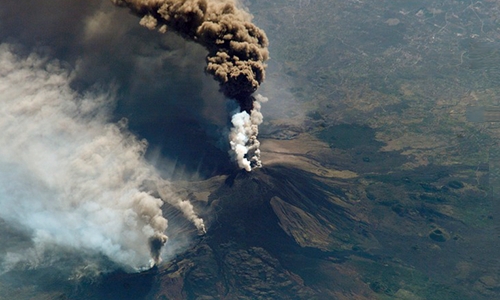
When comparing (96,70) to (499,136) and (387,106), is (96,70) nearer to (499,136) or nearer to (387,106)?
(387,106)

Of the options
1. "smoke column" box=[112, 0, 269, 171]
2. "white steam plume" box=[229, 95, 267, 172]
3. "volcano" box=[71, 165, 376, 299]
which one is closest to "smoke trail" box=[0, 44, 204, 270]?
"volcano" box=[71, 165, 376, 299]

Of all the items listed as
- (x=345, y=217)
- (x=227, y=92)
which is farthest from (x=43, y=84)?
(x=345, y=217)

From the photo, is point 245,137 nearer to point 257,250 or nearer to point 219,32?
point 219,32

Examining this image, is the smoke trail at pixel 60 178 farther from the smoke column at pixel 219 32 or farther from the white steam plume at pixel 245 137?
the smoke column at pixel 219 32

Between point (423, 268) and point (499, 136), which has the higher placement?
point (499, 136)

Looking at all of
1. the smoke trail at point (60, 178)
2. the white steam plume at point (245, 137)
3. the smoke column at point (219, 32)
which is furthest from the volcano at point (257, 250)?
the smoke column at point (219, 32)

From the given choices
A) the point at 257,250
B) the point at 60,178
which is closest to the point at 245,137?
the point at 257,250

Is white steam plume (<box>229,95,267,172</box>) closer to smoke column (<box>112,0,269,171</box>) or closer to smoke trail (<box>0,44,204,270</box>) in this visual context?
smoke column (<box>112,0,269,171</box>)
